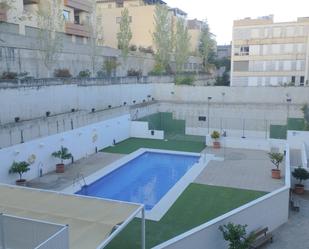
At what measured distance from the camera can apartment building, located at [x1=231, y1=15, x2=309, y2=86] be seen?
4553 centimetres

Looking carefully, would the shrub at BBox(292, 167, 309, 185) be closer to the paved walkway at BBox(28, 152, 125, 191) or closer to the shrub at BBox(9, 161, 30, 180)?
the paved walkway at BBox(28, 152, 125, 191)

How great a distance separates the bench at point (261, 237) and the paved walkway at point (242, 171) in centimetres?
357

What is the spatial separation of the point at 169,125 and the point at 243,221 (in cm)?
1936

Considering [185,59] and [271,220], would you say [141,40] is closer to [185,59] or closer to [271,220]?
[185,59]

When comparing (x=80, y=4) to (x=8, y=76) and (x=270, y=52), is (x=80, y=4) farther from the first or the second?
(x=270, y=52)

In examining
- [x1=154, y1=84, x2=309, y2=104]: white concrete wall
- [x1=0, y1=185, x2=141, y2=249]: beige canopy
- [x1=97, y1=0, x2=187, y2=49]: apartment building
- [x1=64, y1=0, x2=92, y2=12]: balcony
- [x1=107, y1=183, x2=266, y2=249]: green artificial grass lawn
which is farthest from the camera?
[x1=97, y1=0, x2=187, y2=49]: apartment building

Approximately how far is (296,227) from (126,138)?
1602cm

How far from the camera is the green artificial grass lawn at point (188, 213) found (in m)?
10.8

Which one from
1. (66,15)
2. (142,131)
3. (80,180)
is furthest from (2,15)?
(80,180)

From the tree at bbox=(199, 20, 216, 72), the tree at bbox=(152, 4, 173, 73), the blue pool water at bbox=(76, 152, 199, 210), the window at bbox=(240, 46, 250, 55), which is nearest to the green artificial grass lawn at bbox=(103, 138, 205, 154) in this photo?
the blue pool water at bbox=(76, 152, 199, 210)

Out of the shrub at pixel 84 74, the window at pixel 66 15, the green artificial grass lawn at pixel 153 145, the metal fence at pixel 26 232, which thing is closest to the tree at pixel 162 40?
the window at pixel 66 15

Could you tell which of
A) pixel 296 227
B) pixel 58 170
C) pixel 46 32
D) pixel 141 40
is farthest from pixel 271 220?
pixel 141 40

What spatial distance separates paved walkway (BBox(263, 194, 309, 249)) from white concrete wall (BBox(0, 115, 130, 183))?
11446mm

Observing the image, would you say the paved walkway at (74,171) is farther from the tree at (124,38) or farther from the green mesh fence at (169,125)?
the tree at (124,38)
